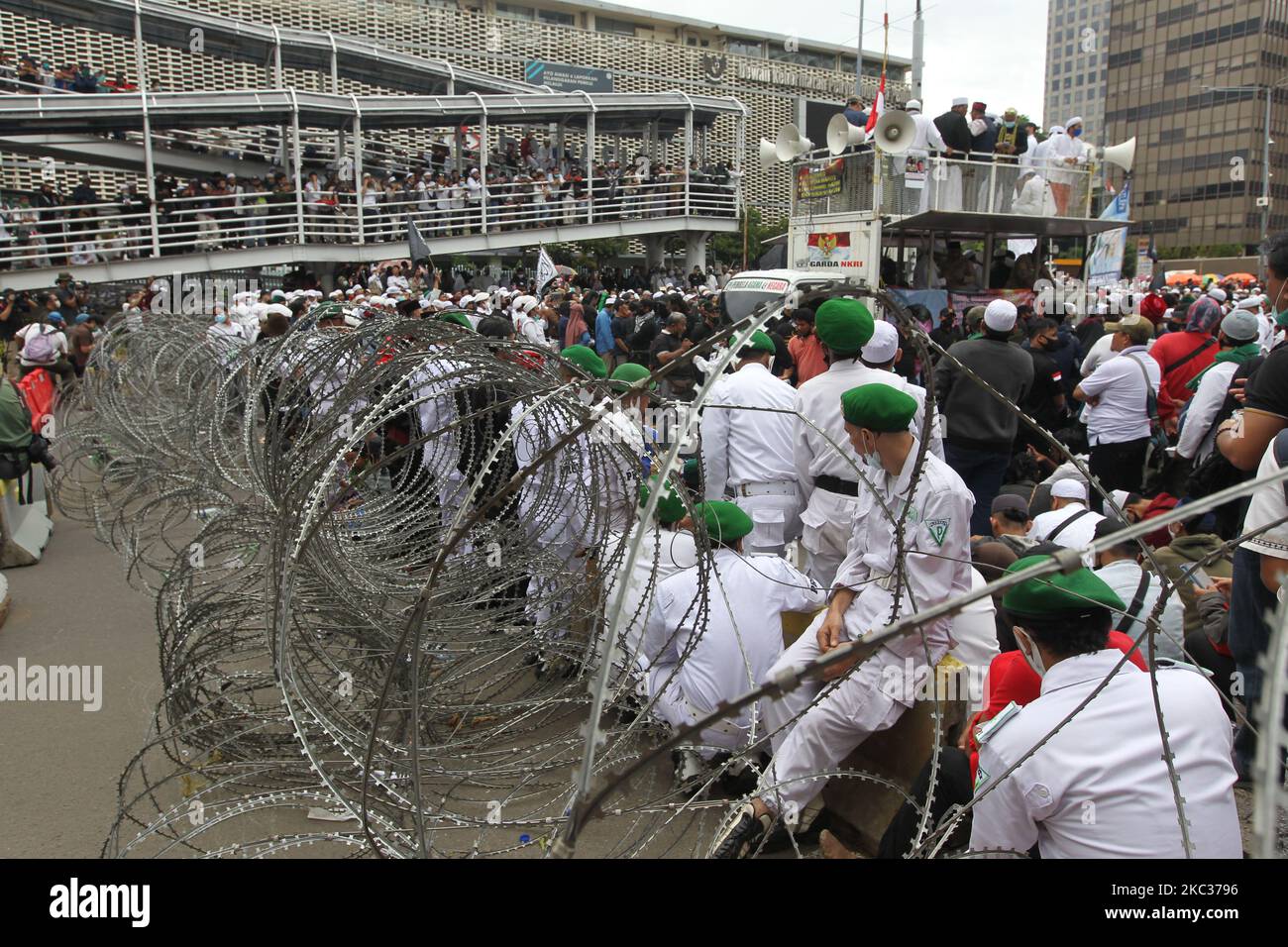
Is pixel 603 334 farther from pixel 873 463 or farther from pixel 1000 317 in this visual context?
pixel 873 463

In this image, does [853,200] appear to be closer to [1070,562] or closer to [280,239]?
[1070,562]

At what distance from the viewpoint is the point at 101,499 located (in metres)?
9.93

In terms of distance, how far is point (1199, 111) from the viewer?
8788 centimetres

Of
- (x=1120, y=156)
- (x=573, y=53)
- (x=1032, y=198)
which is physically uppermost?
(x=573, y=53)

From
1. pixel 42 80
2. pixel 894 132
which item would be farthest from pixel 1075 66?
pixel 894 132

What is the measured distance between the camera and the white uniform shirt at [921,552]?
344 centimetres

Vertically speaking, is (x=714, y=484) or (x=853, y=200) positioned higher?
(x=853, y=200)

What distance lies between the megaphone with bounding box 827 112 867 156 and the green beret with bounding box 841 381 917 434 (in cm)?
1103

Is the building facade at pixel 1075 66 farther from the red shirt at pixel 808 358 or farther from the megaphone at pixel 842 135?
the red shirt at pixel 808 358

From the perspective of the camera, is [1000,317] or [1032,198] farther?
[1032,198]

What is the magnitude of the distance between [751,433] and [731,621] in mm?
1501

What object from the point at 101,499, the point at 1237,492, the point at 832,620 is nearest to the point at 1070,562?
the point at 1237,492

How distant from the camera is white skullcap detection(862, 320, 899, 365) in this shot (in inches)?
223

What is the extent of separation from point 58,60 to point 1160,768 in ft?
134
